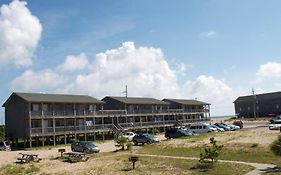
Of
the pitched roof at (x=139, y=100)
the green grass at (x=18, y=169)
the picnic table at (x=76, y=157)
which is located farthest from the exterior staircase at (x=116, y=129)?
the green grass at (x=18, y=169)

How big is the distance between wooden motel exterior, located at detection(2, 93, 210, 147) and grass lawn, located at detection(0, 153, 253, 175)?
915 inches

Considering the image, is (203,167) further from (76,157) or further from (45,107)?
(45,107)

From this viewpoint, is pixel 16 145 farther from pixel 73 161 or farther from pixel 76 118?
pixel 73 161

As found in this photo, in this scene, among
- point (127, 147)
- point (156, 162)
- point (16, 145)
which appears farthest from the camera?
point (16, 145)

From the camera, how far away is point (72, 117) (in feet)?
220

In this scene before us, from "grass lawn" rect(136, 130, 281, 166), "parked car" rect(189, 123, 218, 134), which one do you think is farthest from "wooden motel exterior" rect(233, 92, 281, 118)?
"grass lawn" rect(136, 130, 281, 166)

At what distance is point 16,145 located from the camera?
6275 centimetres

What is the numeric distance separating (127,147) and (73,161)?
29.6ft

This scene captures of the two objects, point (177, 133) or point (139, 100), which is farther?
point (139, 100)

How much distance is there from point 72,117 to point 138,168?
35381mm

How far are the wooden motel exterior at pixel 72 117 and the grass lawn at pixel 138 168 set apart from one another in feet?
76.3

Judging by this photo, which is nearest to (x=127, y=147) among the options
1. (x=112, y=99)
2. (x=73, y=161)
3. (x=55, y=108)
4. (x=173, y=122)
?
(x=73, y=161)

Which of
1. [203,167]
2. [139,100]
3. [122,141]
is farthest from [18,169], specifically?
Answer: [139,100]

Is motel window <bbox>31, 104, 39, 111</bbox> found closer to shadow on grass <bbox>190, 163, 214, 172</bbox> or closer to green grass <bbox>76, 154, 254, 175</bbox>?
green grass <bbox>76, 154, 254, 175</bbox>
